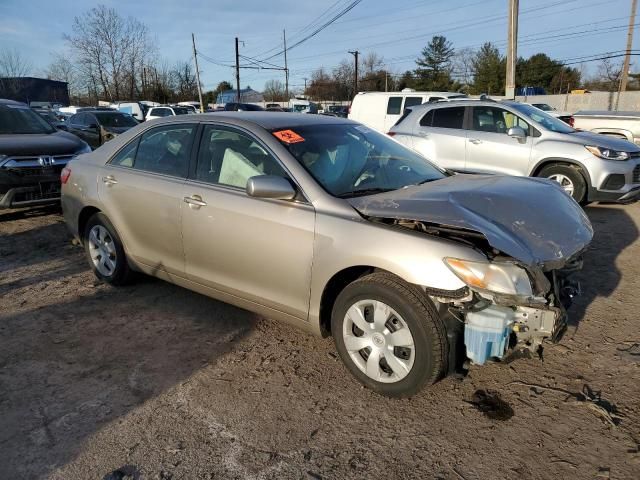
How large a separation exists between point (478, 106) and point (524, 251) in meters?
6.40

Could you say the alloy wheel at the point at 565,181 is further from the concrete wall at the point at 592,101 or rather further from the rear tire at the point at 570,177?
the concrete wall at the point at 592,101

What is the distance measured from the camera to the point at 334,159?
356cm

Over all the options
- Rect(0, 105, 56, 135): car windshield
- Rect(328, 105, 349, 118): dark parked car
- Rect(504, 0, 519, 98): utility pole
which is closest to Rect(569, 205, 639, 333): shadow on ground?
Rect(504, 0, 519, 98): utility pole

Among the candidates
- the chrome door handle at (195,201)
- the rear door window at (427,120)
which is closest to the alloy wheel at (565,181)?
the rear door window at (427,120)

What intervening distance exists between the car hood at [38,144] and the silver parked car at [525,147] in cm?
560

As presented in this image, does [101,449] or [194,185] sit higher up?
[194,185]

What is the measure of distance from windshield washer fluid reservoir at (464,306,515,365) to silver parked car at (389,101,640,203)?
15.9ft

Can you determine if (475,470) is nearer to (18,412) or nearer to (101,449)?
(101,449)

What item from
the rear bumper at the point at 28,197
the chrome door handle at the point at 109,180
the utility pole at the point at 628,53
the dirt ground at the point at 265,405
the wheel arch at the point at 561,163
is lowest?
the dirt ground at the point at 265,405

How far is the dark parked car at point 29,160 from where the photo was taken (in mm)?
6590

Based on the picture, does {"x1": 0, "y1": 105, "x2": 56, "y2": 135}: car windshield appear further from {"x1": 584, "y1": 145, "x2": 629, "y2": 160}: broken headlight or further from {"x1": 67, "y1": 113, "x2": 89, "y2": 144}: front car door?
{"x1": 584, "y1": 145, "x2": 629, "y2": 160}: broken headlight

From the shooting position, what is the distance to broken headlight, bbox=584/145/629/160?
7.46 m

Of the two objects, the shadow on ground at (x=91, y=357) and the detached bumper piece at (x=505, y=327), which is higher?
the detached bumper piece at (x=505, y=327)

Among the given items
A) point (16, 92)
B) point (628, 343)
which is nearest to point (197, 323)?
point (628, 343)
